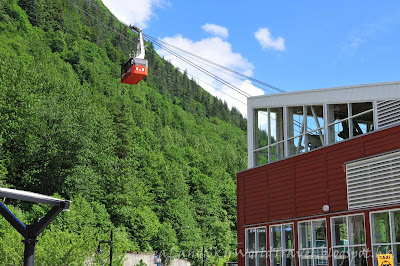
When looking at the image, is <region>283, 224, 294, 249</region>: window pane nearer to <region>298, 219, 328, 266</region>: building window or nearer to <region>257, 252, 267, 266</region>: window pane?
<region>298, 219, 328, 266</region>: building window

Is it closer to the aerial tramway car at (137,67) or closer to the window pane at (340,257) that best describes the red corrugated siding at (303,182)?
the window pane at (340,257)

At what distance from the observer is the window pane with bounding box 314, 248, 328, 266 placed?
20.0 metres

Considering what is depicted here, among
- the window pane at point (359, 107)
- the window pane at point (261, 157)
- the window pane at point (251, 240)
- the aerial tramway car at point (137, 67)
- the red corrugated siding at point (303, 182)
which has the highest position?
the aerial tramway car at point (137, 67)

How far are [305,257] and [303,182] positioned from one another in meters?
3.05

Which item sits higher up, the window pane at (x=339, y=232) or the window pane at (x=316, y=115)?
the window pane at (x=316, y=115)

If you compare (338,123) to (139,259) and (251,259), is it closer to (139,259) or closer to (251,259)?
(251,259)

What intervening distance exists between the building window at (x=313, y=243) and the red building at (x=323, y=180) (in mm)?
39

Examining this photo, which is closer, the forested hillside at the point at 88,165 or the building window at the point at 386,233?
the building window at the point at 386,233

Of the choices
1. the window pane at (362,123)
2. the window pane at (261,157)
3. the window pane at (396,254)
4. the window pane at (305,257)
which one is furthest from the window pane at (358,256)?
the window pane at (261,157)

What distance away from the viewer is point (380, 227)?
17906 millimetres

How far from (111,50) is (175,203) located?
285 feet

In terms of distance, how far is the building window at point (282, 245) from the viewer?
21859mm

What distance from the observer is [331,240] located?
19.9 meters

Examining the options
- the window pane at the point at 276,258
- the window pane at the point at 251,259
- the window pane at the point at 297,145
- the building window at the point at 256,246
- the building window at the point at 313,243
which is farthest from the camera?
the window pane at the point at 251,259
